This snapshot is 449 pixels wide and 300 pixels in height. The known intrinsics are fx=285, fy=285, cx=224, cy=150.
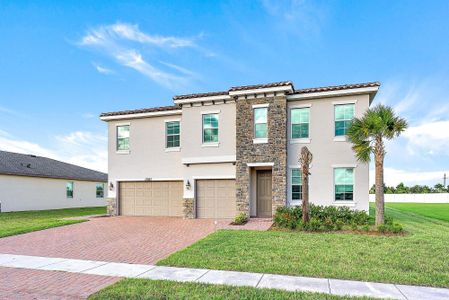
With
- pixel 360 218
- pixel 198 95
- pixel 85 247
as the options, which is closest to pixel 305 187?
pixel 360 218

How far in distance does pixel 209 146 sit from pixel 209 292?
1081 cm

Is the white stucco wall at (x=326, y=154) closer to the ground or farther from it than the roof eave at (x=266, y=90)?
closer to the ground

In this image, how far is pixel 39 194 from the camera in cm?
2475

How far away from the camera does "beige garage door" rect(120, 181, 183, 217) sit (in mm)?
16953

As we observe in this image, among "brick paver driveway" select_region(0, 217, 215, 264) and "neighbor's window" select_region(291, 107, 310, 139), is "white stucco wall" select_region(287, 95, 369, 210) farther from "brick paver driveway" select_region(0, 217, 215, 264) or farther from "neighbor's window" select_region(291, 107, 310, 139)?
"brick paver driveway" select_region(0, 217, 215, 264)

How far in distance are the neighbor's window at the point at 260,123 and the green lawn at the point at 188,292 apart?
32.6ft

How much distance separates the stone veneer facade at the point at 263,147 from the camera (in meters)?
14.0

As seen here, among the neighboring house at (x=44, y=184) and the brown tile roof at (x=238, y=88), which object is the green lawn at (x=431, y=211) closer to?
the brown tile roof at (x=238, y=88)

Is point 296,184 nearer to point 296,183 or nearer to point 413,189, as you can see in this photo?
point 296,183

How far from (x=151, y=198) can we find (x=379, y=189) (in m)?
12.4

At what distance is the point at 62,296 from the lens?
5082mm

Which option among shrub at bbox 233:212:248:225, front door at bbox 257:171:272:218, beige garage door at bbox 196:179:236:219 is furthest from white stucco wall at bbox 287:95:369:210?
beige garage door at bbox 196:179:236:219

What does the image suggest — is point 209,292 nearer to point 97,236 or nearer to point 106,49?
point 97,236

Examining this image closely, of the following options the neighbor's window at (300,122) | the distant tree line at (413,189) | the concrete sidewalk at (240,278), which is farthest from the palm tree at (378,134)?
the distant tree line at (413,189)
